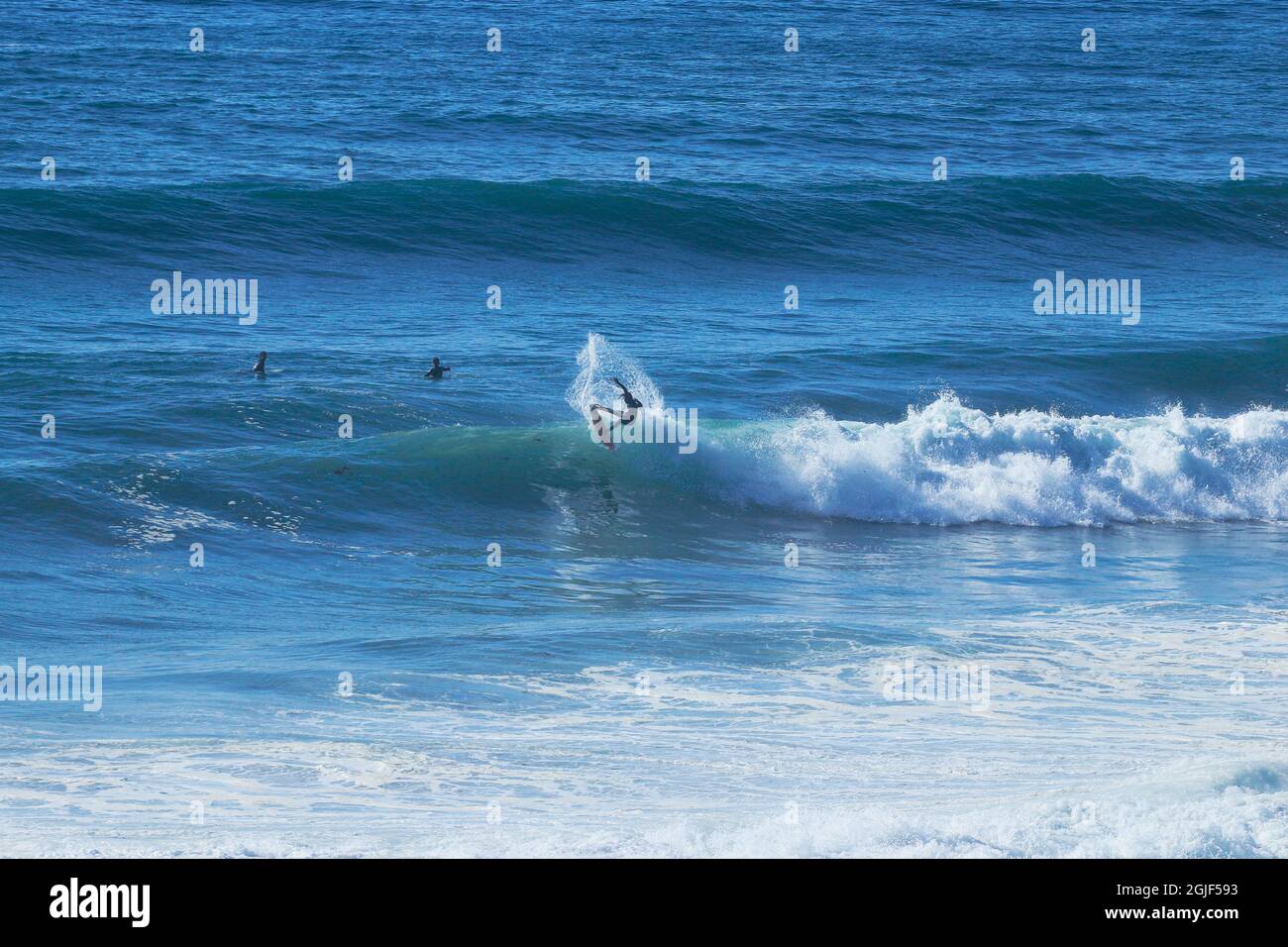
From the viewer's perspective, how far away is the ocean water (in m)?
7.61

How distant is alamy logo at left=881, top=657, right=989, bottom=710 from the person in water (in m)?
6.67

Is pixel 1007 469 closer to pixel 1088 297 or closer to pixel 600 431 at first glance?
pixel 600 431

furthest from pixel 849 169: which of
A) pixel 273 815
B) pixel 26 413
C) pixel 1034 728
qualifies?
pixel 273 815

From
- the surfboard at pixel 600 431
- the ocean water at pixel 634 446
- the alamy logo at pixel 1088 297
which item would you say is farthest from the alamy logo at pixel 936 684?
the alamy logo at pixel 1088 297

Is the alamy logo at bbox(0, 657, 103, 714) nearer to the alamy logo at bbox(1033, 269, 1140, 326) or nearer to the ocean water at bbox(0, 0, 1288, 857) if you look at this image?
the ocean water at bbox(0, 0, 1288, 857)

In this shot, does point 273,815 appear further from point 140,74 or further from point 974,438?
point 140,74

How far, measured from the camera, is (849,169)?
28938 mm

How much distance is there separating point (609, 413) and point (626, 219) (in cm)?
1006

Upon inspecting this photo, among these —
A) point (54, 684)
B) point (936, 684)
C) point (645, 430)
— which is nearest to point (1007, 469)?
point (645, 430)

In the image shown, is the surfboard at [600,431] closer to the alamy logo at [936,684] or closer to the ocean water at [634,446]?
the ocean water at [634,446]

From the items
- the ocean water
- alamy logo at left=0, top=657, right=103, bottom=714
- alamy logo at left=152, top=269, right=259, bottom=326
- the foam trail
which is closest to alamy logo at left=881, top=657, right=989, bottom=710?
the ocean water
